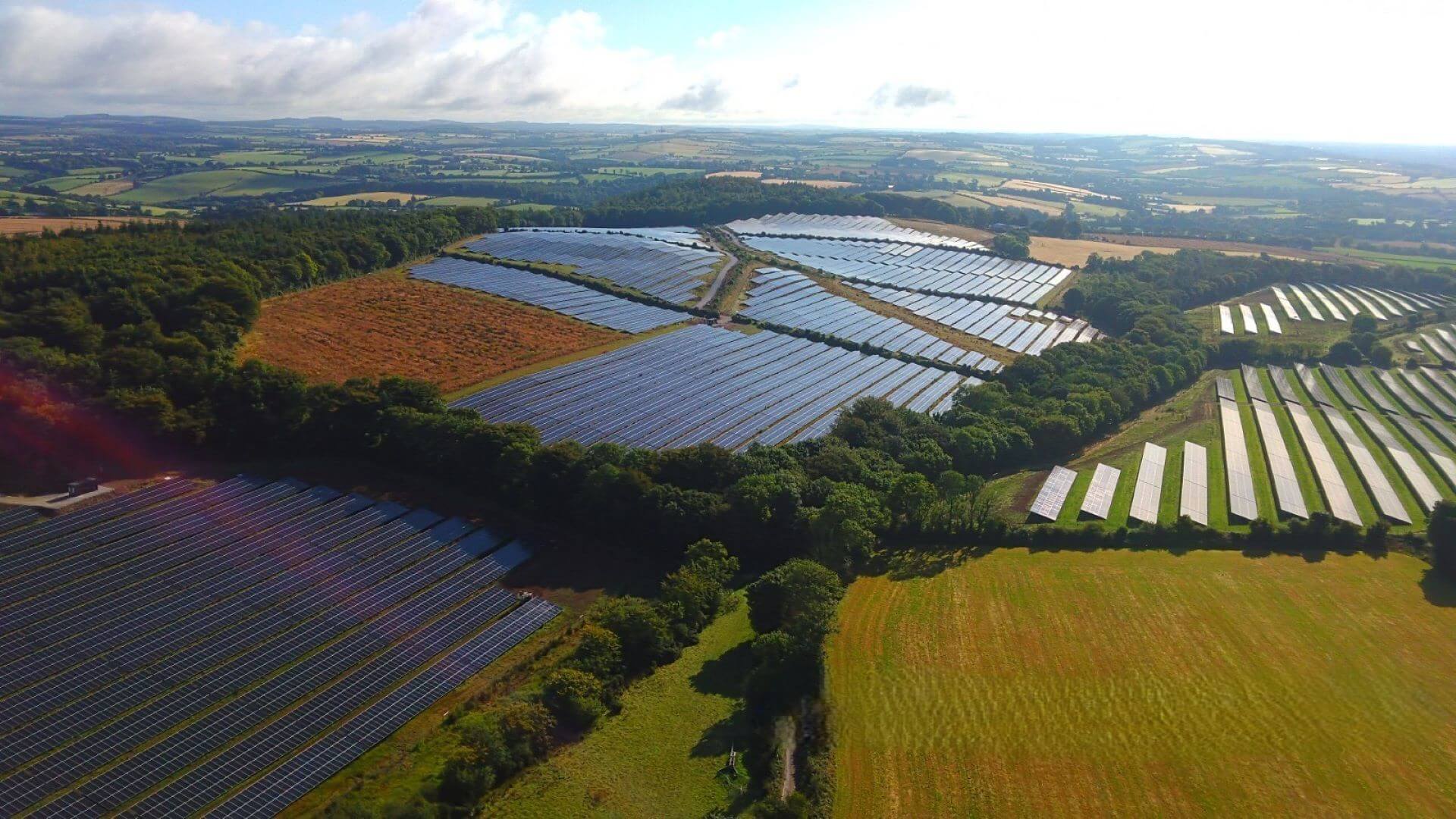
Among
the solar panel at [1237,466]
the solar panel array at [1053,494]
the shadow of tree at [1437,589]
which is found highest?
the solar panel array at [1053,494]

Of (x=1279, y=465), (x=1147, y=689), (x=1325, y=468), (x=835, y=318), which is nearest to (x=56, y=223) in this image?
(x=835, y=318)

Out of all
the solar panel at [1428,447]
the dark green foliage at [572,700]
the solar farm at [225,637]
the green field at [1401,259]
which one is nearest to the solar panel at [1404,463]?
the solar panel at [1428,447]

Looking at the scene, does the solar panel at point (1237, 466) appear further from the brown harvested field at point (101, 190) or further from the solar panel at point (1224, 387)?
the brown harvested field at point (101, 190)

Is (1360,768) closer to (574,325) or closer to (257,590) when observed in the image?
(257,590)

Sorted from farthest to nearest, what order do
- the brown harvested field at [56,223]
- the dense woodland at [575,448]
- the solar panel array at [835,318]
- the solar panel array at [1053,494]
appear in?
the brown harvested field at [56,223]
the solar panel array at [835,318]
the solar panel array at [1053,494]
the dense woodland at [575,448]

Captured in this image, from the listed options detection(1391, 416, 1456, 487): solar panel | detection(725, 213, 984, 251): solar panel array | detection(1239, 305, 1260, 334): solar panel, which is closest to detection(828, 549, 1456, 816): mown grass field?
detection(1391, 416, 1456, 487): solar panel
